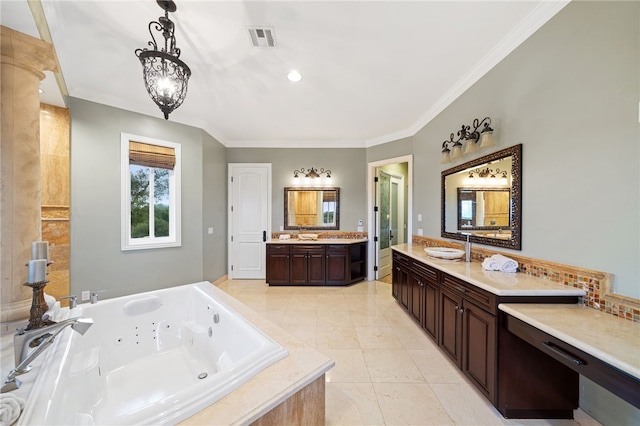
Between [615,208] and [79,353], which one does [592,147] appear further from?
[79,353]

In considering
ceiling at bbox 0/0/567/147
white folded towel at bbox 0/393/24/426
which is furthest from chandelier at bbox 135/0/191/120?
white folded towel at bbox 0/393/24/426

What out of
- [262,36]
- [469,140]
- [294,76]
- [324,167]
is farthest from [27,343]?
[324,167]

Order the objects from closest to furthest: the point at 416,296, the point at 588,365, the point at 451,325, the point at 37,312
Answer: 1. the point at 588,365
2. the point at 37,312
3. the point at 451,325
4. the point at 416,296

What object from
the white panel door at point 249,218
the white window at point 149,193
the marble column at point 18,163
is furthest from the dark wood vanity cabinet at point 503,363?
the white window at point 149,193

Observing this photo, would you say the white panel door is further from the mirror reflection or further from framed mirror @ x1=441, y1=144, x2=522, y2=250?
the mirror reflection

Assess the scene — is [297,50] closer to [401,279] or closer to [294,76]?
[294,76]

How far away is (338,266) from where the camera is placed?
164 inches

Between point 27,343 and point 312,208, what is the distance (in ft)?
12.7

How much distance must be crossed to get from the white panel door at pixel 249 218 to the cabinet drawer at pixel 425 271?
289 centimetres

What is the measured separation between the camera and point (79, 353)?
148cm

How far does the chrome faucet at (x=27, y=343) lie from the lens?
39.6 inches

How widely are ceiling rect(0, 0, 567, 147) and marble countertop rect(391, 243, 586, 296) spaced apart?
187 cm

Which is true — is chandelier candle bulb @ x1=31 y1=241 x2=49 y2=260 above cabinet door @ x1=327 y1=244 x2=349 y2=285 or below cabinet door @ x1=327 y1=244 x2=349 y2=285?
above

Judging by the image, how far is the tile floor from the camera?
60.4 inches
